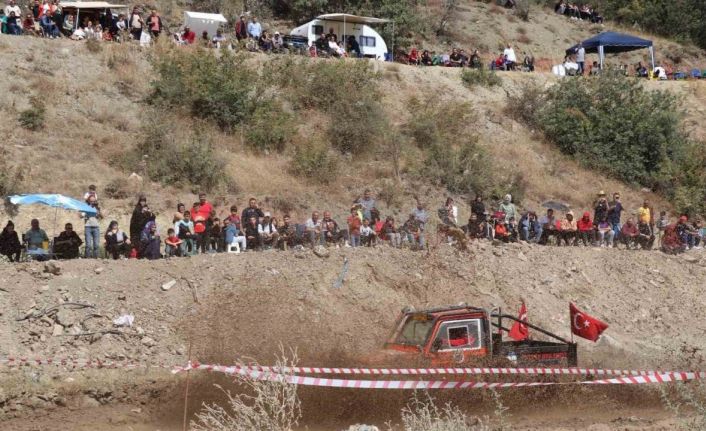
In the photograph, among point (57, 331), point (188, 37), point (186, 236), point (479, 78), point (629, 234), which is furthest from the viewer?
point (479, 78)

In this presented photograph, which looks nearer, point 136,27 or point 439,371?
point 439,371

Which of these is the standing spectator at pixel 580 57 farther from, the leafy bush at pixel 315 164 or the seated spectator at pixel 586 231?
the seated spectator at pixel 586 231

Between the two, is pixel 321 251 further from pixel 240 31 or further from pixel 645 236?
pixel 240 31

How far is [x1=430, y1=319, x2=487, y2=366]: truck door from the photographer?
14.4m

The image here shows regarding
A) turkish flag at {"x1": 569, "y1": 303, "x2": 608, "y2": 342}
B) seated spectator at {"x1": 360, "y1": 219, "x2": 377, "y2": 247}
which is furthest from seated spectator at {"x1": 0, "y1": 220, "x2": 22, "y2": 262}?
turkish flag at {"x1": 569, "y1": 303, "x2": 608, "y2": 342}

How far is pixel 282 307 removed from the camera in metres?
18.6

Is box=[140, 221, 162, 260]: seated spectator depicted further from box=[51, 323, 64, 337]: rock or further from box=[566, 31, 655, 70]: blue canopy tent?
box=[566, 31, 655, 70]: blue canopy tent

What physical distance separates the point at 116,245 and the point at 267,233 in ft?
11.1

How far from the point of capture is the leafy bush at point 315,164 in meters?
29.6

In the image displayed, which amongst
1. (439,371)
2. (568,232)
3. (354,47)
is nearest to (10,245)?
(439,371)

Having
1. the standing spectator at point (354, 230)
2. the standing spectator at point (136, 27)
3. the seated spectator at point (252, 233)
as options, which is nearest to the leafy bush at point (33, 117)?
the standing spectator at point (136, 27)

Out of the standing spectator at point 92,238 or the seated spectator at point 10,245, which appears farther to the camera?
the standing spectator at point 92,238

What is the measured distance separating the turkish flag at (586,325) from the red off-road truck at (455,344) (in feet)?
2.62

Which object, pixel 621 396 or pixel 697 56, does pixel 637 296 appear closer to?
pixel 621 396
